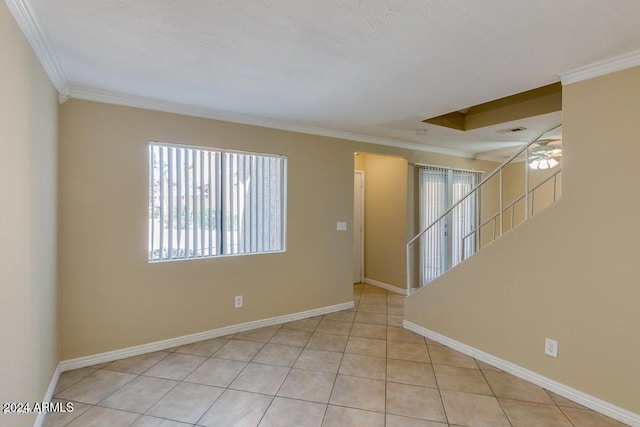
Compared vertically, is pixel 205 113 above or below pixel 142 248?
above

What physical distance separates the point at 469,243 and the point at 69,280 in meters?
5.56

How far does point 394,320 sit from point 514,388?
1.62 metres

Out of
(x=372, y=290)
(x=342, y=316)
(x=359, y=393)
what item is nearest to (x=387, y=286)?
(x=372, y=290)

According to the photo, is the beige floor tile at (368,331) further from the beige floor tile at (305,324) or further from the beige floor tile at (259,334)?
the beige floor tile at (259,334)

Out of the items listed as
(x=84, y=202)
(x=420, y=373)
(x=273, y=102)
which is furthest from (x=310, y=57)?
(x=420, y=373)

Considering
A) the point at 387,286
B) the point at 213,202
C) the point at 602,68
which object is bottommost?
the point at 387,286

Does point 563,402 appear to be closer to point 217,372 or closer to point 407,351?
point 407,351

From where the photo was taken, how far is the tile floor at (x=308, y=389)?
210 cm

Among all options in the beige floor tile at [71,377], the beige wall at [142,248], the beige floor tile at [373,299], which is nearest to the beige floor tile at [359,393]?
the beige wall at [142,248]

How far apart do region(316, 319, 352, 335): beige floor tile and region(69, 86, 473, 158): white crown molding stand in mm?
2289

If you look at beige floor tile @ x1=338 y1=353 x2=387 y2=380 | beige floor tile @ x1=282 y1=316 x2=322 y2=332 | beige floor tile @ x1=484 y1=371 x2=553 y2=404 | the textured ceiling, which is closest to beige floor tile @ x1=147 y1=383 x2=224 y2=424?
beige floor tile @ x1=338 y1=353 x2=387 y2=380

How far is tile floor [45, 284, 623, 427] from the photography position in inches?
82.7

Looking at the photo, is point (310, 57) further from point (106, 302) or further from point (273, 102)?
point (106, 302)

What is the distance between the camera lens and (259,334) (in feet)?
11.5
